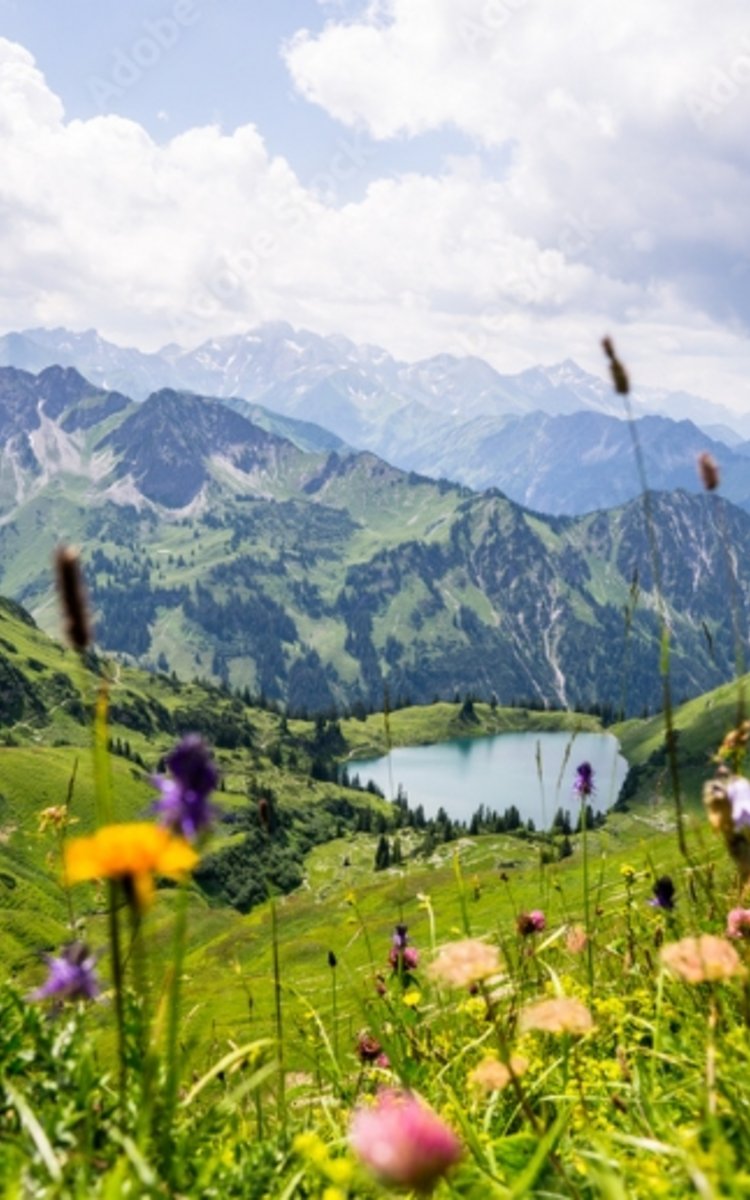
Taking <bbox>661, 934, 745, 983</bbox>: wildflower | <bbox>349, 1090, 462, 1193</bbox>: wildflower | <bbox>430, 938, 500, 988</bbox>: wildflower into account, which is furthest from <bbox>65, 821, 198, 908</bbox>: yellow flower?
<bbox>661, 934, 745, 983</bbox>: wildflower

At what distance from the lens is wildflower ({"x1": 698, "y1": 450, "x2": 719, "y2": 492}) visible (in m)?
3.61

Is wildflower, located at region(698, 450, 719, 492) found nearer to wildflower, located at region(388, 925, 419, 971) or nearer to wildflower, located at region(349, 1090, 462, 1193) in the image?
wildflower, located at region(349, 1090, 462, 1193)

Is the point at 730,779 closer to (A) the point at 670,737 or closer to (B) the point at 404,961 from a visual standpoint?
(A) the point at 670,737

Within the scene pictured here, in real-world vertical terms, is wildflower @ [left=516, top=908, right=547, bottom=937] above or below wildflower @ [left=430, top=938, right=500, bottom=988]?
below

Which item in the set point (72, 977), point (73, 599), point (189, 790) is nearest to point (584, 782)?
point (72, 977)

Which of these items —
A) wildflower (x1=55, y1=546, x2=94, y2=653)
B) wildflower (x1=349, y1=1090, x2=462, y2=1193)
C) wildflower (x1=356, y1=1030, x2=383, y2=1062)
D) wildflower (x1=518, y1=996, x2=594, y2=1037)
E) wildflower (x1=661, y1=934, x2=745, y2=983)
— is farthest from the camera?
wildflower (x1=356, y1=1030, x2=383, y2=1062)

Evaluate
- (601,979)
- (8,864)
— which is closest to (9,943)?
(8,864)

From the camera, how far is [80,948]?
11.5 feet

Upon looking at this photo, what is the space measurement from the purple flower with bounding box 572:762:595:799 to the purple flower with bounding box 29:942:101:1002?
4151 millimetres

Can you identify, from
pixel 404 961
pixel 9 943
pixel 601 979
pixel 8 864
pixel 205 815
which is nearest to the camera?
pixel 205 815

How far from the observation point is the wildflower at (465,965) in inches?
117

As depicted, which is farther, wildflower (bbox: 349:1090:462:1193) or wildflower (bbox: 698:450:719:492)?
wildflower (bbox: 698:450:719:492)

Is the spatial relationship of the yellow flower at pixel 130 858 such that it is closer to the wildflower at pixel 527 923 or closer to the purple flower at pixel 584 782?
the wildflower at pixel 527 923

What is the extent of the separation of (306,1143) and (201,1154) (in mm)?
1314
